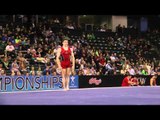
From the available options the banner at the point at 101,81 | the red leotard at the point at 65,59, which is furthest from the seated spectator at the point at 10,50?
the red leotard at the point at 65,59

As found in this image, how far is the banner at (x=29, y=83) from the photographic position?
45.4 ft

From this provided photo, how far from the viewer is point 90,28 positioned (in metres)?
24.5

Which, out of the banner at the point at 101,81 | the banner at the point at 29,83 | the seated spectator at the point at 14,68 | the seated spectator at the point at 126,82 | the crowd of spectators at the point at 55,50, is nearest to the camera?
the banner at the point at 29,83

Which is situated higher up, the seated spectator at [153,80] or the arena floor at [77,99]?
the arena floor at [77,99]

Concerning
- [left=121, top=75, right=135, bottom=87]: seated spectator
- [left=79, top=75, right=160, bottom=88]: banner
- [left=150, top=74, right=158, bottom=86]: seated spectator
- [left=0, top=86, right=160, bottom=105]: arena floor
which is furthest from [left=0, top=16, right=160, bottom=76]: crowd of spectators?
[left=0, top=86, right=160, bottom=105]: arena floor

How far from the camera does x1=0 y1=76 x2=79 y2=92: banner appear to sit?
1383cm

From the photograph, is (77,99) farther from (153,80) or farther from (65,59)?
(153,80)

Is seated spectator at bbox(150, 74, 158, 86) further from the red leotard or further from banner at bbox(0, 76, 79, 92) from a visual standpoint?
the red leotard

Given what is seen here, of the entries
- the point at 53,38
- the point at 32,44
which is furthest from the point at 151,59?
the point at 32,44

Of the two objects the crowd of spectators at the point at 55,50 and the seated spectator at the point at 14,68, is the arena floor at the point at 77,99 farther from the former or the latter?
the crowd of spectators at the point at 55,50

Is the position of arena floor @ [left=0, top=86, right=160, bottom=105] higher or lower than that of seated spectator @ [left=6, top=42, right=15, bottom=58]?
lower

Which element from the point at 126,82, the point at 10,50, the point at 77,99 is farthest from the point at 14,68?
the point at 77,99
